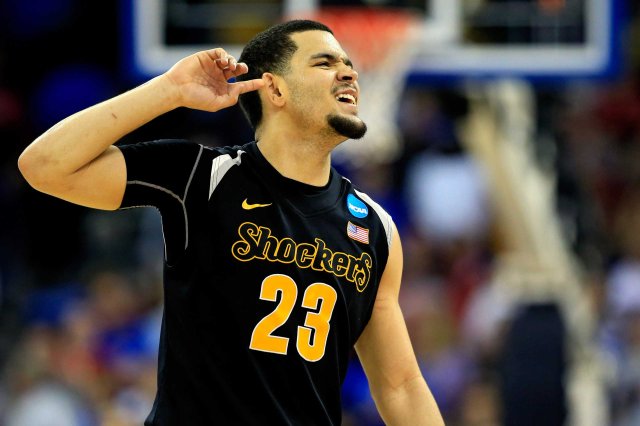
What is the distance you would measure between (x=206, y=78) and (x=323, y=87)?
50cm

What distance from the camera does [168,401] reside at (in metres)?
4.52

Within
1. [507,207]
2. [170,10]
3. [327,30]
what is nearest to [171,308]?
[327,30]

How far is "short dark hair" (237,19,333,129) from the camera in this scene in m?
4.85

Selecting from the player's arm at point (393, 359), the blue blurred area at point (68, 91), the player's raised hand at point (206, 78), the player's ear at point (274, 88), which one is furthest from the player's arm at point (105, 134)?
the blue blurred area at point (68, 91)

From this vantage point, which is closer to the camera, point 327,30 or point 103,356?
point 327,30

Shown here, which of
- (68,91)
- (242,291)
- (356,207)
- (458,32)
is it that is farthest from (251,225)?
(68,91)

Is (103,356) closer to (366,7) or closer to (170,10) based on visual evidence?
(170,10)

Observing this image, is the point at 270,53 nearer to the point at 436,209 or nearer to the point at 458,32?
the point at 458,32

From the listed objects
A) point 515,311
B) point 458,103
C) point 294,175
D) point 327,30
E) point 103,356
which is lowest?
point 103,356

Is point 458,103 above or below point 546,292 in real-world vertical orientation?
above

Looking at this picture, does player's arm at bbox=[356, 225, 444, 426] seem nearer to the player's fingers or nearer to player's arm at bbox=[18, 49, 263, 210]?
the player's fingers

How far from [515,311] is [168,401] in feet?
19.6

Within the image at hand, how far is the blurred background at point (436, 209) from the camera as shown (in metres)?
10.7

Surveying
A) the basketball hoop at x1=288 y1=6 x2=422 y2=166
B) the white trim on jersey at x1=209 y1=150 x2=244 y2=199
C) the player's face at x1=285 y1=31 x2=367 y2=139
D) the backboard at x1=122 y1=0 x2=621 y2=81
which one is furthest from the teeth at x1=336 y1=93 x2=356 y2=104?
the backboard at x1=122 y1=0 x2=621 y2=81
